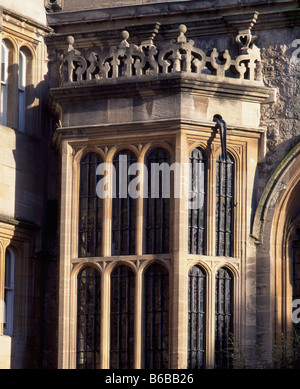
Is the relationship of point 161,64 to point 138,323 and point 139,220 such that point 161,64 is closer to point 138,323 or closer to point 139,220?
point 139,220

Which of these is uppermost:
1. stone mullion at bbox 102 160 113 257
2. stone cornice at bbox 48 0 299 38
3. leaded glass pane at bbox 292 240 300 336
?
stone cornice at bbox 48 0 299 38

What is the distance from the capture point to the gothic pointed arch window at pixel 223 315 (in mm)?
42125

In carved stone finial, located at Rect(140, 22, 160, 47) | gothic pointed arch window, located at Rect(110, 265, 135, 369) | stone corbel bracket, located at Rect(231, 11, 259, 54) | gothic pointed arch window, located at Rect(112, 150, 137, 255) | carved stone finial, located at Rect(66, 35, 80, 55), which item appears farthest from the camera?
carved stone finial, located at Rect(140, 22, 160, 47)

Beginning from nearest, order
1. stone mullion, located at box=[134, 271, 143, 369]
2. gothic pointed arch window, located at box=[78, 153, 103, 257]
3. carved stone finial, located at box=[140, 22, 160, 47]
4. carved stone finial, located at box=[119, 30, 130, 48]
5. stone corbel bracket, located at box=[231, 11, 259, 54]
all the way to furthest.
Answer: stone mullion, located at box=[134, 271, 143, 369]
gothic pointed arch window, located at box=[78, 153, 103, 257]
carved stone finial, located at box=[119, 30, 130, 48]
stone corbel bracket, located at box=[231, 11, 259, 54]
carved stone finial, located at box=[140, 22, 160, 47]

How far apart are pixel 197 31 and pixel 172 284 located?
5.80 m

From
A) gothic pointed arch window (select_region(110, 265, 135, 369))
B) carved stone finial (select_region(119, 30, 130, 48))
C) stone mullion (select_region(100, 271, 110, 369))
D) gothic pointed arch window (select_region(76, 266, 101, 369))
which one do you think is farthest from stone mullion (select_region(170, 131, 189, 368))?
carved stone finial (select_region(119, 30, 130, 48))

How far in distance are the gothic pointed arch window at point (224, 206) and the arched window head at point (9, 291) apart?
4.54 meters

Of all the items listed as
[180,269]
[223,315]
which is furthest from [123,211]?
[223,315]

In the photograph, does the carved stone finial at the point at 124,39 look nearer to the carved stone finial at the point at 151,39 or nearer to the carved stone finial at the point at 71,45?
the carved stone finial at the point at 151,39

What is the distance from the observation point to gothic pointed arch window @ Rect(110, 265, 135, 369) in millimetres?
42094

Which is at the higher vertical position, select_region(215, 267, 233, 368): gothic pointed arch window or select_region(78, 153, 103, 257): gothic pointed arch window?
select_region(78, 153, 103, 257): gothic pointed arch window

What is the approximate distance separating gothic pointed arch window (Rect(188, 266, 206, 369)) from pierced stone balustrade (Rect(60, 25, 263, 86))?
4083 millimetres

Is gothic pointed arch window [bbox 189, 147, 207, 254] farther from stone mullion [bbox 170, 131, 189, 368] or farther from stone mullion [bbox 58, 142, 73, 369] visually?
stone mullion [bbox 58, 142, 73, 369]
